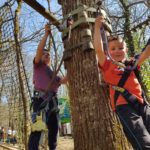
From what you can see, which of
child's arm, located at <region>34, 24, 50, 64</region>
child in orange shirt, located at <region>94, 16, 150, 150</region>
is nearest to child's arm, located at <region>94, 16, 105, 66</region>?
child in orange shirt, located at <region>94, 16, 150, 150</region>

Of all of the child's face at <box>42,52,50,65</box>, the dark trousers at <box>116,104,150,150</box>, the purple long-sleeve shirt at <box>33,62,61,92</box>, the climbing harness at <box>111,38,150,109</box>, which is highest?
the child's face at <box>42,52,50,65</box>

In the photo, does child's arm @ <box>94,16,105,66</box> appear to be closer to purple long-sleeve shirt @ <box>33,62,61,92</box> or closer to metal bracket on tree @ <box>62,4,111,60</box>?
metal bracket on tree @ <box>62,4,111,60</box>

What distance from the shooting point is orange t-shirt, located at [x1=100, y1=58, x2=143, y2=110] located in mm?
2709

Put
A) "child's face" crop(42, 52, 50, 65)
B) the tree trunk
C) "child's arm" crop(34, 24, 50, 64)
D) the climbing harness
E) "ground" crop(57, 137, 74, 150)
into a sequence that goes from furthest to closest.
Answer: "ground" crop(57, 137, 74, 150)
"child's face" crop(42, 52, 50, 65)
"child's arm" crop(34, 24, 50, 64)
the tree trunk
the climbing harness

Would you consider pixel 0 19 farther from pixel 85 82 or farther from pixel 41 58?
pixel 85 82

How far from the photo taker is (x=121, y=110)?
268cm

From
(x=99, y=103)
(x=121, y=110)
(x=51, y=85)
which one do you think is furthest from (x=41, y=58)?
(x=121, y=110)

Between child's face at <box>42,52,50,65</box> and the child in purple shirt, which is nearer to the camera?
the child in purple shirt

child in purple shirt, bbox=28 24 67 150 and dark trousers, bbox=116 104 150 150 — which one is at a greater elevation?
child in purple shirt, bbox=28 24 67 150

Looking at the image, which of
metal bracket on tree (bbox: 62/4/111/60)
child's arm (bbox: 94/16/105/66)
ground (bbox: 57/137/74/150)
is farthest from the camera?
ground (bbox: 57/137/74/150)

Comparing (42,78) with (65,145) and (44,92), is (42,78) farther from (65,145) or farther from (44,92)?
(65,145)

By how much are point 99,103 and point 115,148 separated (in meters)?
0.41

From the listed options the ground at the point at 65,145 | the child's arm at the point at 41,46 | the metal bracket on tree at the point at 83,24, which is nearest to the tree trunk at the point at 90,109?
the metal bracket on tree at the point at 83,24

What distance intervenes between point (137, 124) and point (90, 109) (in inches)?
29.0
